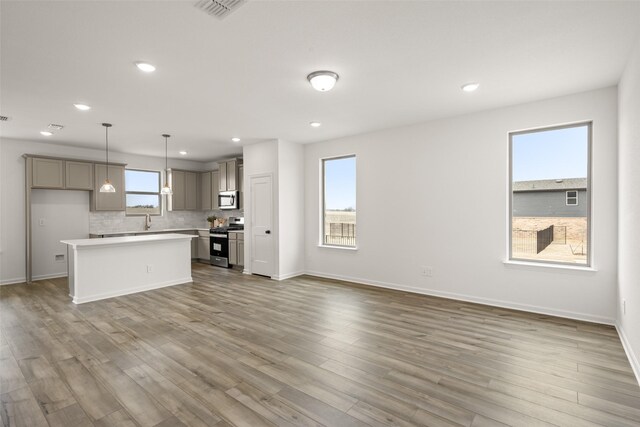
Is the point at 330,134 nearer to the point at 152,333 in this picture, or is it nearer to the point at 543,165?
the point at 543,165

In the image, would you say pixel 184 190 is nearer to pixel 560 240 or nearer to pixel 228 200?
pixel 228 200

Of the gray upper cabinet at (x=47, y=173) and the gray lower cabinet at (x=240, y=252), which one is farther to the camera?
the gray lower cabinet at (x=240, y=252)

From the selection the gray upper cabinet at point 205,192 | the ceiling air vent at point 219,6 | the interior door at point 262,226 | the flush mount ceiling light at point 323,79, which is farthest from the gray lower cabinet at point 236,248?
the ceiling air vent at point 219,6

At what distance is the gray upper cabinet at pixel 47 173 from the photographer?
6.00 metres

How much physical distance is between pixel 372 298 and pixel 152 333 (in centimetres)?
289

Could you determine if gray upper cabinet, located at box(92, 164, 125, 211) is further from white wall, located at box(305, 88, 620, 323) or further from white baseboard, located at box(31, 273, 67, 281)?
white wall, located at box(305, 88, 620, 323)

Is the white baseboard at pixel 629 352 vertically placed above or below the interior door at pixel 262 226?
below

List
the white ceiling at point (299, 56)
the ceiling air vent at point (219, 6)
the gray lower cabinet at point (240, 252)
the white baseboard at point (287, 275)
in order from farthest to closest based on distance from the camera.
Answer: the gray lower cabinet at point (240, 252), the white baseboard at point (287, 275), the white ceiling at point (299, 56), the ceiling air vent at point (219, 6)

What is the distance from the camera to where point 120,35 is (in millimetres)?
2475

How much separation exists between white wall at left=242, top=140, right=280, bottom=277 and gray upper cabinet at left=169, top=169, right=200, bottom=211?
8.29 feet

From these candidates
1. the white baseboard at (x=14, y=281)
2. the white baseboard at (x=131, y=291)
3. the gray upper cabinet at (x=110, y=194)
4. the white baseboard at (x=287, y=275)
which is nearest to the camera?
the white baseboard at (x=131, y=291)

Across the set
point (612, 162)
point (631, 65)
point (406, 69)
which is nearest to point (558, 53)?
point (631, 65)

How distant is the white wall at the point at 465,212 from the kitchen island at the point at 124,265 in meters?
2.77

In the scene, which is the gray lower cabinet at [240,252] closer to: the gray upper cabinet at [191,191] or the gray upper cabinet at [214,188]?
the gray upper cabinet at [214,188]
